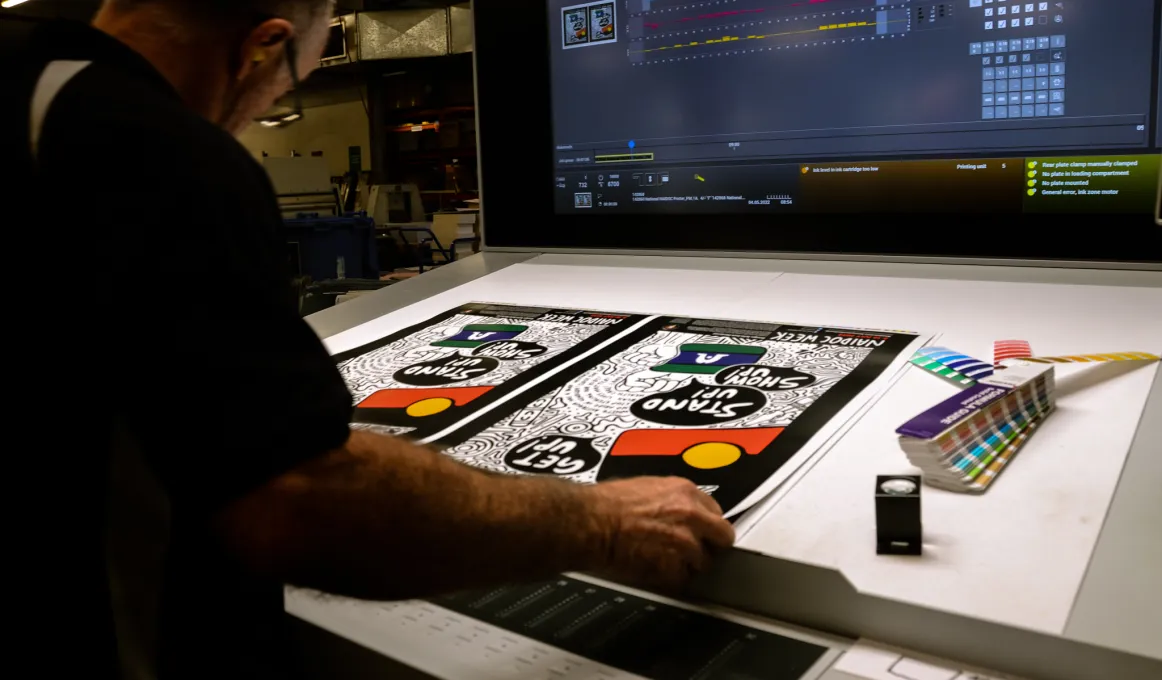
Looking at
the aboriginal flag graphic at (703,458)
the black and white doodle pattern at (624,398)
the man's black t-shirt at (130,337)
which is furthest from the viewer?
the black and white doodle pattern at (624,398)

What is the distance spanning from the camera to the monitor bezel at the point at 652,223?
1.44 metres

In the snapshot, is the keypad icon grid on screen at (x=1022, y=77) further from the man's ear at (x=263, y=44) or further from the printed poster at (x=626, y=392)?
the man's ear at (x=263, y=44)

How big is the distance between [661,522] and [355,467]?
0.25 metres

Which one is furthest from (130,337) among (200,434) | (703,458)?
(703,458)

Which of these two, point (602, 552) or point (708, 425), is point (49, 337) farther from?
point (708, 425)

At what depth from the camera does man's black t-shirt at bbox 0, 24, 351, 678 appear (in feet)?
1.86

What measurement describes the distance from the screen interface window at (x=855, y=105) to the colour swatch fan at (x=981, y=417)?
1.45 feet

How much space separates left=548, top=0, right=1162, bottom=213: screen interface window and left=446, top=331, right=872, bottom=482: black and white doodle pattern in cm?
47

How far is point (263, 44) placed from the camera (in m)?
0.77

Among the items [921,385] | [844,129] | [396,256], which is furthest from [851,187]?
[396,256]

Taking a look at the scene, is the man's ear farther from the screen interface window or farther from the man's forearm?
the screen interface window

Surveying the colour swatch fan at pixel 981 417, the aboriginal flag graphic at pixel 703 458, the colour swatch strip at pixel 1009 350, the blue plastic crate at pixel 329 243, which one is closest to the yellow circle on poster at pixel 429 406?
the aboriginal flag graphic at pixel 703 458

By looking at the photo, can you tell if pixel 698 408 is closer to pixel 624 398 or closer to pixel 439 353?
pixel 624 398

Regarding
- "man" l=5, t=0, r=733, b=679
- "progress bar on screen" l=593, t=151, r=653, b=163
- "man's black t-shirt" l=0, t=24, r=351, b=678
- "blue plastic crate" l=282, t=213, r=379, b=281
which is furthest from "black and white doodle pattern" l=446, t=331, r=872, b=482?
"blue plastic crate" l=282, t=213, r=379, b=281
